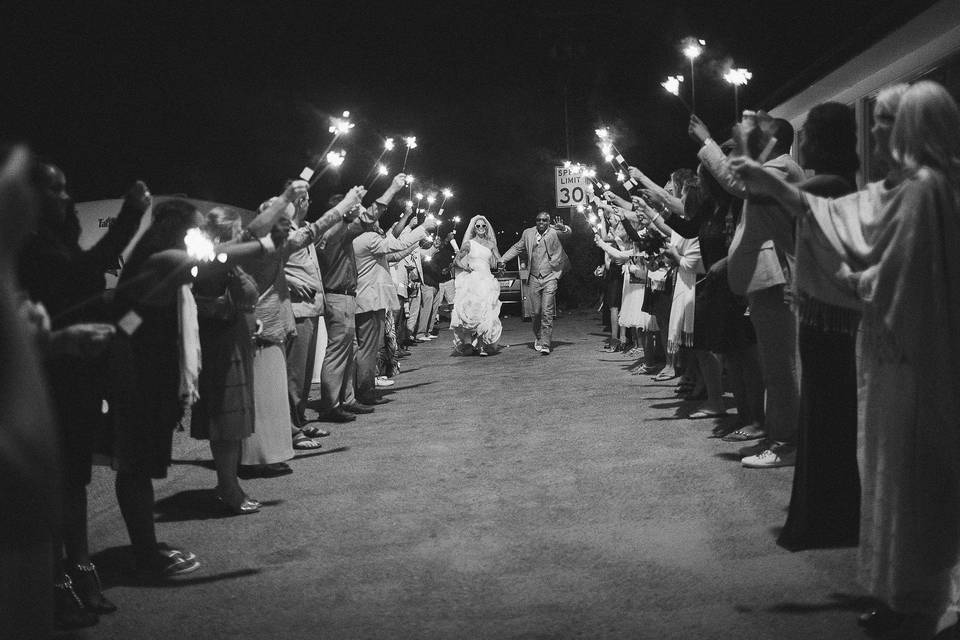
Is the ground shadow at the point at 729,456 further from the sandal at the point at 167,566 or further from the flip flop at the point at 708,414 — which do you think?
the sandal at the point at 167,566

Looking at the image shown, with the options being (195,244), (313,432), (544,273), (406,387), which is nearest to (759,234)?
(195,244)

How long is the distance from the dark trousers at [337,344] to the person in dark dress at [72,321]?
5.01 m

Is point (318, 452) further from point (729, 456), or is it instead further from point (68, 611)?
point (68, 611)

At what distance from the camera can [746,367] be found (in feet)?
25.0

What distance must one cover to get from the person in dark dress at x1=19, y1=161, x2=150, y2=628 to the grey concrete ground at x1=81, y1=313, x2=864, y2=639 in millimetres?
231

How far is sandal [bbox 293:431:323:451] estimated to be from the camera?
8.07 m

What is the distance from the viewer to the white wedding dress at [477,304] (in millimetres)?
16250

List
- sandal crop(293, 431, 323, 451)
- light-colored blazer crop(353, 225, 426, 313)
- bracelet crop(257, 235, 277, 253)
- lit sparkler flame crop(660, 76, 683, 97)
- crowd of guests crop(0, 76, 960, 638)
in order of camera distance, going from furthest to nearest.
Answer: light-colored blazer crop(353, 225, 426, 313), sandal crop(293, 431, 323, 451), bracelet crop(257, 235, 277, 253), lit sparkler flame crop(660, 76, 683, 97), crowd of guests crop(0, 76, 960, 638)

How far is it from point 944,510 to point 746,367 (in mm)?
4323

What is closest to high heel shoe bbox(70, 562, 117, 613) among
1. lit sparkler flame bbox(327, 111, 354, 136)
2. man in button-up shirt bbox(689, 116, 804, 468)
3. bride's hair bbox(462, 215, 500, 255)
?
lit sparkler flame bbox(327, 111, 354, 136)

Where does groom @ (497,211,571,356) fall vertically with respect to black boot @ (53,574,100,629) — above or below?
above

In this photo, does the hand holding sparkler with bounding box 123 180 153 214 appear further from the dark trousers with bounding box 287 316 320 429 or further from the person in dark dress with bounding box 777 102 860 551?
the dark trousers with bounding box 287 316 320 429

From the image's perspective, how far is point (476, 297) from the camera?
16234 mm

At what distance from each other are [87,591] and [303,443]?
12.8 ft
